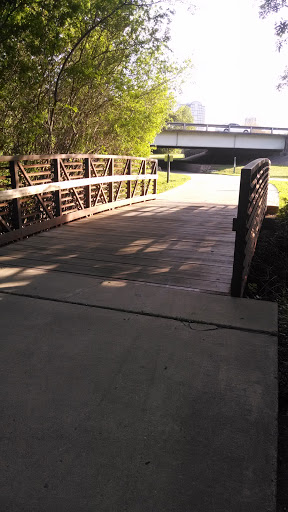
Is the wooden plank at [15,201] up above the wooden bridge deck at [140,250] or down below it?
above

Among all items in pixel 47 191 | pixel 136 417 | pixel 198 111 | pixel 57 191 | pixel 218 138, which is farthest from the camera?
pixel 198 111

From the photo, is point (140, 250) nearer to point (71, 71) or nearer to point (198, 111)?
point (71, 71)

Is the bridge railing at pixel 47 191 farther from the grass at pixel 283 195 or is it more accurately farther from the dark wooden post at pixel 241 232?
the grass at pixel 283 195

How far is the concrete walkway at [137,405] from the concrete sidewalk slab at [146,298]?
0.02m

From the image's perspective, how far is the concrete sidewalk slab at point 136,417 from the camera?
5.54 ft

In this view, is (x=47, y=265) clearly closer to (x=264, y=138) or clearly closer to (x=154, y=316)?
(x=154, y=316)

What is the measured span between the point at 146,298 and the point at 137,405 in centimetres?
159

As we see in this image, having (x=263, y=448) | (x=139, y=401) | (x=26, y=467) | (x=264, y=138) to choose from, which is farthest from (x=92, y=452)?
(x=264, y=138)

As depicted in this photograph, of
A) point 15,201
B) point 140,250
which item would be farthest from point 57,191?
point 140,250

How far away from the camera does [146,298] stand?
3760 mm

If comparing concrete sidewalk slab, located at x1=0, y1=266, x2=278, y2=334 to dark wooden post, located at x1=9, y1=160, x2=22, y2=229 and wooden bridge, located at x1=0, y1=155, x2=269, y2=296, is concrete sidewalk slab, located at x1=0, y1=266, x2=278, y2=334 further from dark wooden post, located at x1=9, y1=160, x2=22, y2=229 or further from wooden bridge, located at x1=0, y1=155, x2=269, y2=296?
dark wooden post, located at x1=9, y1=160, x2=22, y2=229

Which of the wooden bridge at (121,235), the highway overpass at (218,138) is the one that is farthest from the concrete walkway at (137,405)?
the highway overpass at (218,138)

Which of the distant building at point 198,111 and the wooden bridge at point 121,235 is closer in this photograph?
the wooden bridge at point 121,235

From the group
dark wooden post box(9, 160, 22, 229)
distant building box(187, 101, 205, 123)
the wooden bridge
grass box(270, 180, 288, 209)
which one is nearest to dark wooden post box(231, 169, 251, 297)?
the wooden bridge
